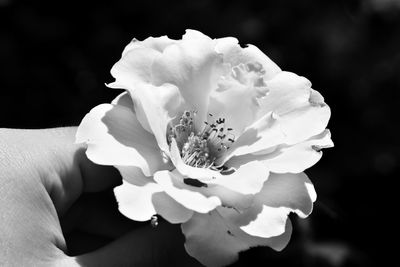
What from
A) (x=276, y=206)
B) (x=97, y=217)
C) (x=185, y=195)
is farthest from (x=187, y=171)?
(x=97, y=217)

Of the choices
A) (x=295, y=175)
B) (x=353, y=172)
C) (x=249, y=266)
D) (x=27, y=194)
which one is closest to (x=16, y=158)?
(x=27, y=194)

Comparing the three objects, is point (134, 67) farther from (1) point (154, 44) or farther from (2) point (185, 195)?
(2) point (185, 195)

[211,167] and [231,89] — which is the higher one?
[231,89]

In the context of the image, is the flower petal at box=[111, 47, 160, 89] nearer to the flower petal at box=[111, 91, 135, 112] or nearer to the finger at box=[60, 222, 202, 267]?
the flower petal at box=[111, 91, 135, 112]

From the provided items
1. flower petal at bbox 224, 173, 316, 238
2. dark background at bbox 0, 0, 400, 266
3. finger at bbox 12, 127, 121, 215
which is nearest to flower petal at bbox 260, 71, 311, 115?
flower petal at bbox 224, 173, 316, 238

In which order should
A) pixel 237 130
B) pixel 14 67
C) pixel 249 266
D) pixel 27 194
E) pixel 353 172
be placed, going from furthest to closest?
pixel 353 172 → pixel 14 67 → pixel 249 266 → pixel 237 130 → pixel 27 194

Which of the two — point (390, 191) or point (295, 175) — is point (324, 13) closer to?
point (390, 191)
